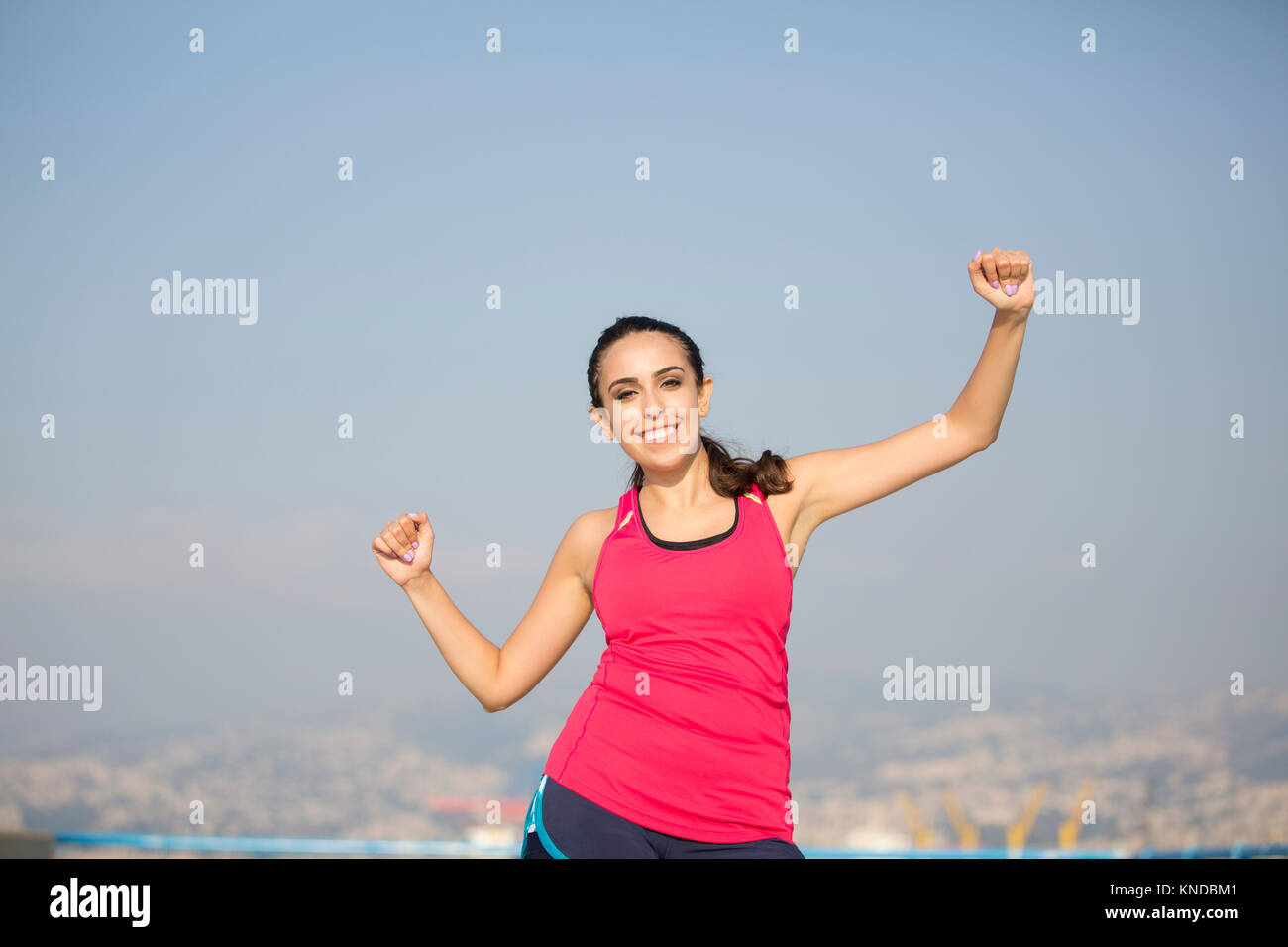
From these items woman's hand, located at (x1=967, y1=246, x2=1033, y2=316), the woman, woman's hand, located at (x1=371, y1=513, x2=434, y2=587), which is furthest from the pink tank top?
woman's hand, located at (x1=967, y1=246, x2=1033, y2=316)

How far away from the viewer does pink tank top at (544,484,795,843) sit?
192 centimetres

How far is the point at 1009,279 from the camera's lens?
6.88 ft

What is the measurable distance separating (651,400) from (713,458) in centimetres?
18

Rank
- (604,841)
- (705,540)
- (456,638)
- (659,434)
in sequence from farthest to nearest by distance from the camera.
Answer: (456,638) < (659,434) < (705,540) < (604,841)

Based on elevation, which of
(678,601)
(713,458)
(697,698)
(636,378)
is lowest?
(697,698)

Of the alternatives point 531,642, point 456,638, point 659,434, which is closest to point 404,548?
point 456,638

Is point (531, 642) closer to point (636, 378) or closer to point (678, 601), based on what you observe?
point (678, 601)

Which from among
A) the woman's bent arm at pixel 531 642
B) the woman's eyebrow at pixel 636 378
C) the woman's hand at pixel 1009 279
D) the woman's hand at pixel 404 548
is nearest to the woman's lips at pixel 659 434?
the woman's eyebrow at pixel 636 378

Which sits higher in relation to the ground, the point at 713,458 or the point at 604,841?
the point at 713,458

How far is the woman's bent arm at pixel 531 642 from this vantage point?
2.29 meters

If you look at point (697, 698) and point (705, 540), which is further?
point (705, 540)

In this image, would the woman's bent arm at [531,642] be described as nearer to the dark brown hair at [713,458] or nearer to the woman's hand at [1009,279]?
the dark brown hair at [713,458]

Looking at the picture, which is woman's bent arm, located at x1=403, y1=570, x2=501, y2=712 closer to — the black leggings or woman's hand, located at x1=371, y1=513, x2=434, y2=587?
woman's hand, located at x1=371, y1=513, x2=434, y2=587
